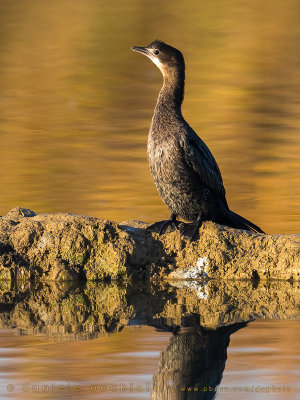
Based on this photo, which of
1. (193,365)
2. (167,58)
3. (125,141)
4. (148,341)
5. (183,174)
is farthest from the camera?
(125,141)

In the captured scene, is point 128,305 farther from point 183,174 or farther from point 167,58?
point 167,58

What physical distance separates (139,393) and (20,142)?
936cm

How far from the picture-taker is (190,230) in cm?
796

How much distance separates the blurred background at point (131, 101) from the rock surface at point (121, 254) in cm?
170

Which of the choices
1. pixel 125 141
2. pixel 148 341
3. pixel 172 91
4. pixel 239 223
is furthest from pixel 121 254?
pixel 125 141

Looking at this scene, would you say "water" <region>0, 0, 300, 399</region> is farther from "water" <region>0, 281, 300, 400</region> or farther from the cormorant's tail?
the cormorant's tail

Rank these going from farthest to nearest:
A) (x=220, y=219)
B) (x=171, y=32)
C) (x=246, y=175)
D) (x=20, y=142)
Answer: (x=171, y=32), (x=20, y=142), (x=246, y=175), (x=220, y=219)

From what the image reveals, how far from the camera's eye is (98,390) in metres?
5.21

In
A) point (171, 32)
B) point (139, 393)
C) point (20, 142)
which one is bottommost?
point (139, 393)

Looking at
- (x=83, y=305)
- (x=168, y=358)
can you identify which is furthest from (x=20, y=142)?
(x=168, y=358)

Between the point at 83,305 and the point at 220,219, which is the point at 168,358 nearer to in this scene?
the point at 83,305

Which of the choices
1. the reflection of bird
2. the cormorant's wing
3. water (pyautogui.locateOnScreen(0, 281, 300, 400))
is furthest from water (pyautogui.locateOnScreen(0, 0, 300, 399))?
the cormorant's wing

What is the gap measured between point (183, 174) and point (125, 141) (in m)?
5.95

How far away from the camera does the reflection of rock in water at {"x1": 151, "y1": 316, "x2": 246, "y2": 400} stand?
17.3 feet
